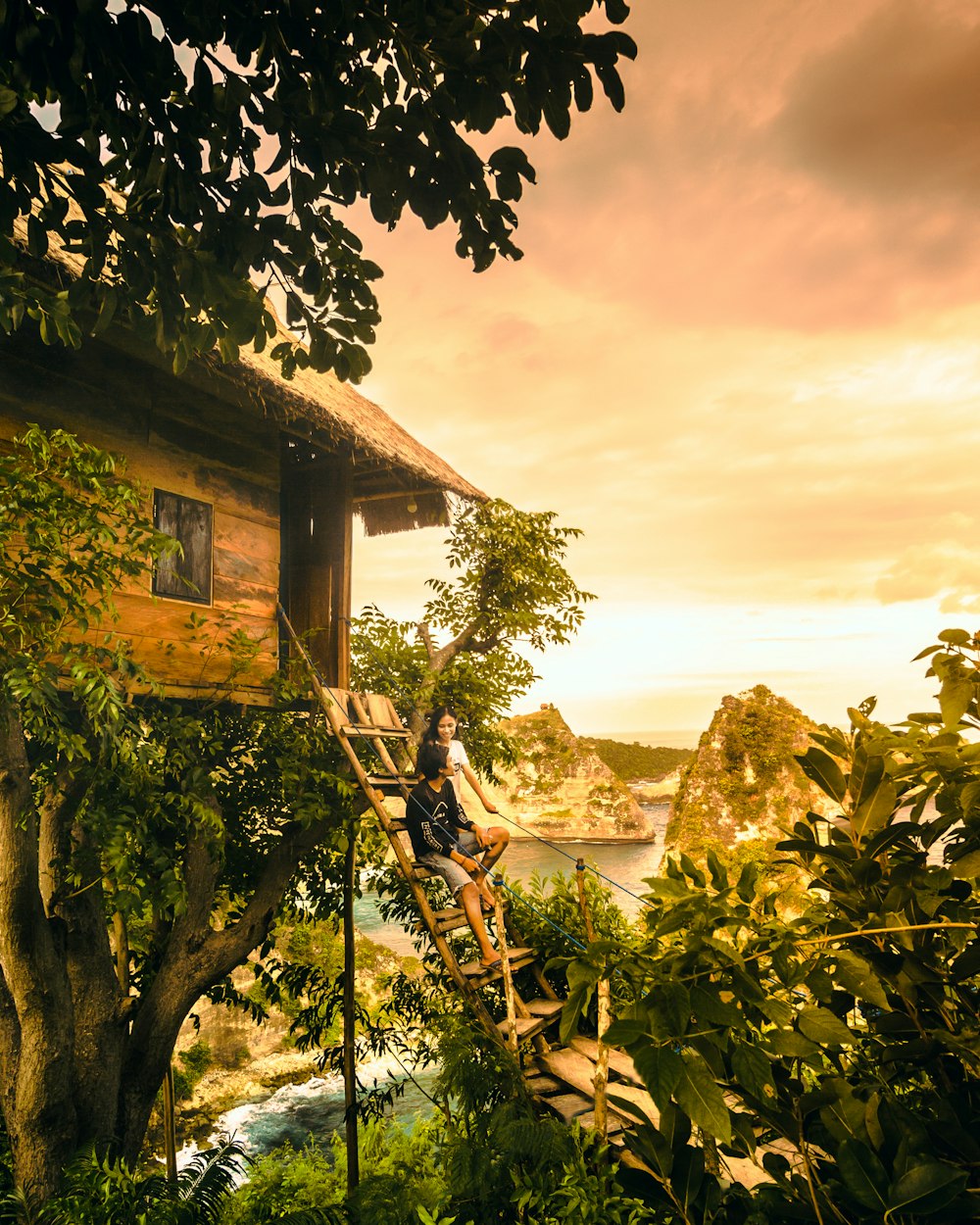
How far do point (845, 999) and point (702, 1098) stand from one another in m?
0.62

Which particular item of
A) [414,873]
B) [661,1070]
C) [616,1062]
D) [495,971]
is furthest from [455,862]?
[661,1070]

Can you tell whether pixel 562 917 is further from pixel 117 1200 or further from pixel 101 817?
pixel 101 817

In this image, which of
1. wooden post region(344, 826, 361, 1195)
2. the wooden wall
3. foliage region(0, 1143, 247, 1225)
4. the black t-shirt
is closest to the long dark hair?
the black t-shirt

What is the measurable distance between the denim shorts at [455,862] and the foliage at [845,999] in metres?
4.68

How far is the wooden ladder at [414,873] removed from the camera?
5391mm

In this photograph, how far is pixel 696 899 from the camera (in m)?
1.45

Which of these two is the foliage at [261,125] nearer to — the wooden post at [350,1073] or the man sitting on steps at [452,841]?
the man sitting on steps at [452,841]

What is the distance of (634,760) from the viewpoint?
65125 millimetres

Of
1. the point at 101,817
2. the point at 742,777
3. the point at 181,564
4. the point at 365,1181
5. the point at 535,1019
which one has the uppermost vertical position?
the point at 181,564

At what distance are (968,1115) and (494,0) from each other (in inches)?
112

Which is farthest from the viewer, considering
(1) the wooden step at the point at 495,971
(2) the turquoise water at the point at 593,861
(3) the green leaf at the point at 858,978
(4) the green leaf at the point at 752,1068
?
(2) the turquoise water at the point at 593,861

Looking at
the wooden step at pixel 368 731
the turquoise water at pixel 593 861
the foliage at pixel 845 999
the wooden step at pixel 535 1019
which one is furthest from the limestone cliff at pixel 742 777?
the foliage at pixel 845 999

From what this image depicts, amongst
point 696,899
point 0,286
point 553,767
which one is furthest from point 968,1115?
point 553,767

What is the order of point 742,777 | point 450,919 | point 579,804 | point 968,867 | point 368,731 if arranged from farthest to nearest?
point 579,804, point 742,777, point 368,731, point 450,919, point 968,867
